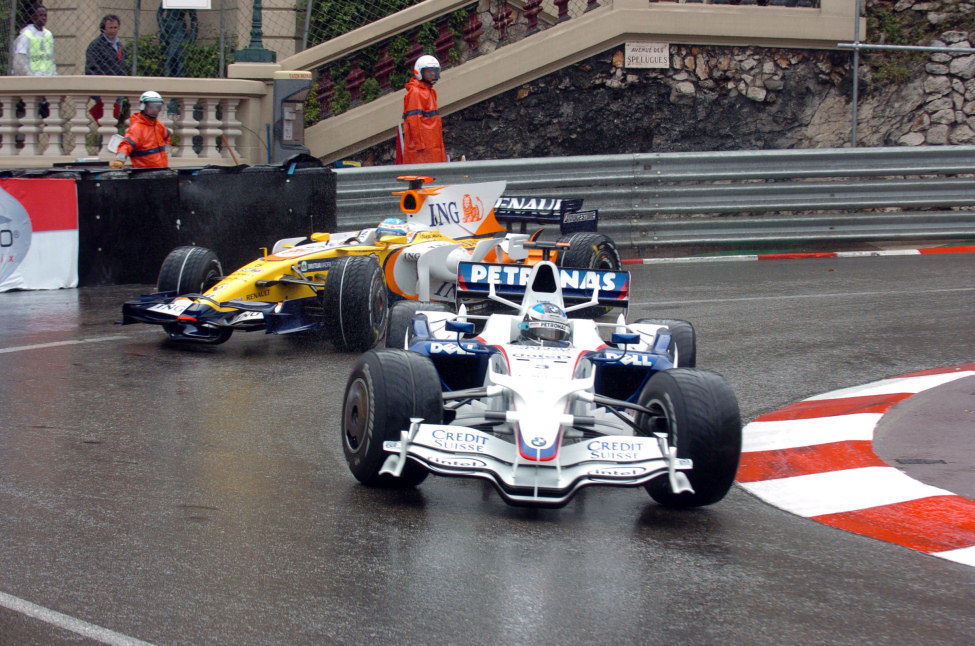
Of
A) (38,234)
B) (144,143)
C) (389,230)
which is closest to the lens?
(389,230)

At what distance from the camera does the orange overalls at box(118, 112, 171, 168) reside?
13164mm

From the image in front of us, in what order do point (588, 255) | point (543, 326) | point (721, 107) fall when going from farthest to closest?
1. point (721, 107)
2. point (588, 255)
3. point (543, 326)

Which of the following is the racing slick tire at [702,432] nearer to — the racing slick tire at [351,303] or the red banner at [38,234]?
the racing slick tire at [351,303]

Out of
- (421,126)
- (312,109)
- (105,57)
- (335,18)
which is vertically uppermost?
(335,18)

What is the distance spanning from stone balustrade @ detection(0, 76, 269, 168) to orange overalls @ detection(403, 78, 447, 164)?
2.54m

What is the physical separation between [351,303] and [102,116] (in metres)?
8.56

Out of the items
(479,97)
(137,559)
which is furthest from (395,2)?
(137,559)

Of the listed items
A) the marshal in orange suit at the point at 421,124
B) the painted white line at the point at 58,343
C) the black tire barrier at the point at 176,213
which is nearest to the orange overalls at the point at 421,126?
the marshal in orange suit at the point at 421,124

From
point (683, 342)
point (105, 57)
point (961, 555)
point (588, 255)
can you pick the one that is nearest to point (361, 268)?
point (588, 255)

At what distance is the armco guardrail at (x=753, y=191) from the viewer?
1425cm

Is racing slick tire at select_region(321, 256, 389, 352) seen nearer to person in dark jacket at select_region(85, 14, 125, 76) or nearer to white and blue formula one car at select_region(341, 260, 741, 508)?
white and blue formula one car at select_region(341, 260, 741, 508)

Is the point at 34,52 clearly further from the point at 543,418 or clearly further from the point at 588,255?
the point at 543,418

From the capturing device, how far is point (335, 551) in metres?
4.49

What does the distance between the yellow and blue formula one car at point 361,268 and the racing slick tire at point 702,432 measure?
212cm
